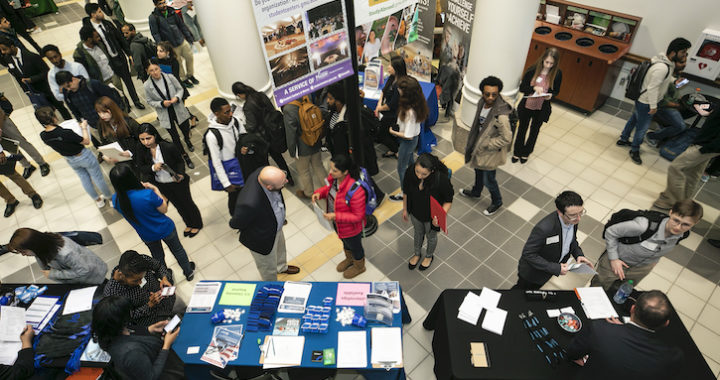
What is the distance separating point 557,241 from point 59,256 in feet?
14.3

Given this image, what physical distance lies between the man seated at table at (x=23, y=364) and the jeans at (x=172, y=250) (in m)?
1.33

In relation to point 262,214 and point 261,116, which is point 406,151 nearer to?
point 261,116

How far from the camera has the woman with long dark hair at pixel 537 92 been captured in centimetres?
548

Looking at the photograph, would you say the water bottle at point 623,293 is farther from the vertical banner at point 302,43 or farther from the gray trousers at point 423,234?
the vertical banner at point 302,43

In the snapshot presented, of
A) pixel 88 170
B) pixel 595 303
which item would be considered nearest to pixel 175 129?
pixel 88 170

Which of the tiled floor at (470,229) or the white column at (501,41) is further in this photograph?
the white column at (501,41)

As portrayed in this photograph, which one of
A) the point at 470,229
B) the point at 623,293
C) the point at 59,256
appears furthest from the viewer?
the point at 470,229

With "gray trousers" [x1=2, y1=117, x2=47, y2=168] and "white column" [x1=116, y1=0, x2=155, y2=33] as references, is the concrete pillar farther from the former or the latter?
"white column" [x1=116, y1=0, x2=155, y2=33]

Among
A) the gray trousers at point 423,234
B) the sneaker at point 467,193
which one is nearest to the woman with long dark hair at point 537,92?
the sneaker at point 467,193

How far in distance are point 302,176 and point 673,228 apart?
4.25 metres

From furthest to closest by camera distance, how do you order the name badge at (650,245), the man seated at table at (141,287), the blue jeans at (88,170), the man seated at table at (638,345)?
the blue jeans at (88,170)
the name badge at (650,245)
the man seated at table at (141,287)
the man seated at table at (638,345)

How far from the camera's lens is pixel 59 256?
3.48m

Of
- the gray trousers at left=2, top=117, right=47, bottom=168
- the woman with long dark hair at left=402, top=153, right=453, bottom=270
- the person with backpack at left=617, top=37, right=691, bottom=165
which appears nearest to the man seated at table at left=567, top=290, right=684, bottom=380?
the woman with long dark hair at left=402, top=153, right=453, bottom=270

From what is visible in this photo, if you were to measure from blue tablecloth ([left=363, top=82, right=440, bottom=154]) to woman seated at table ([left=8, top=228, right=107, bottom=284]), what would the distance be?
4048 mm
